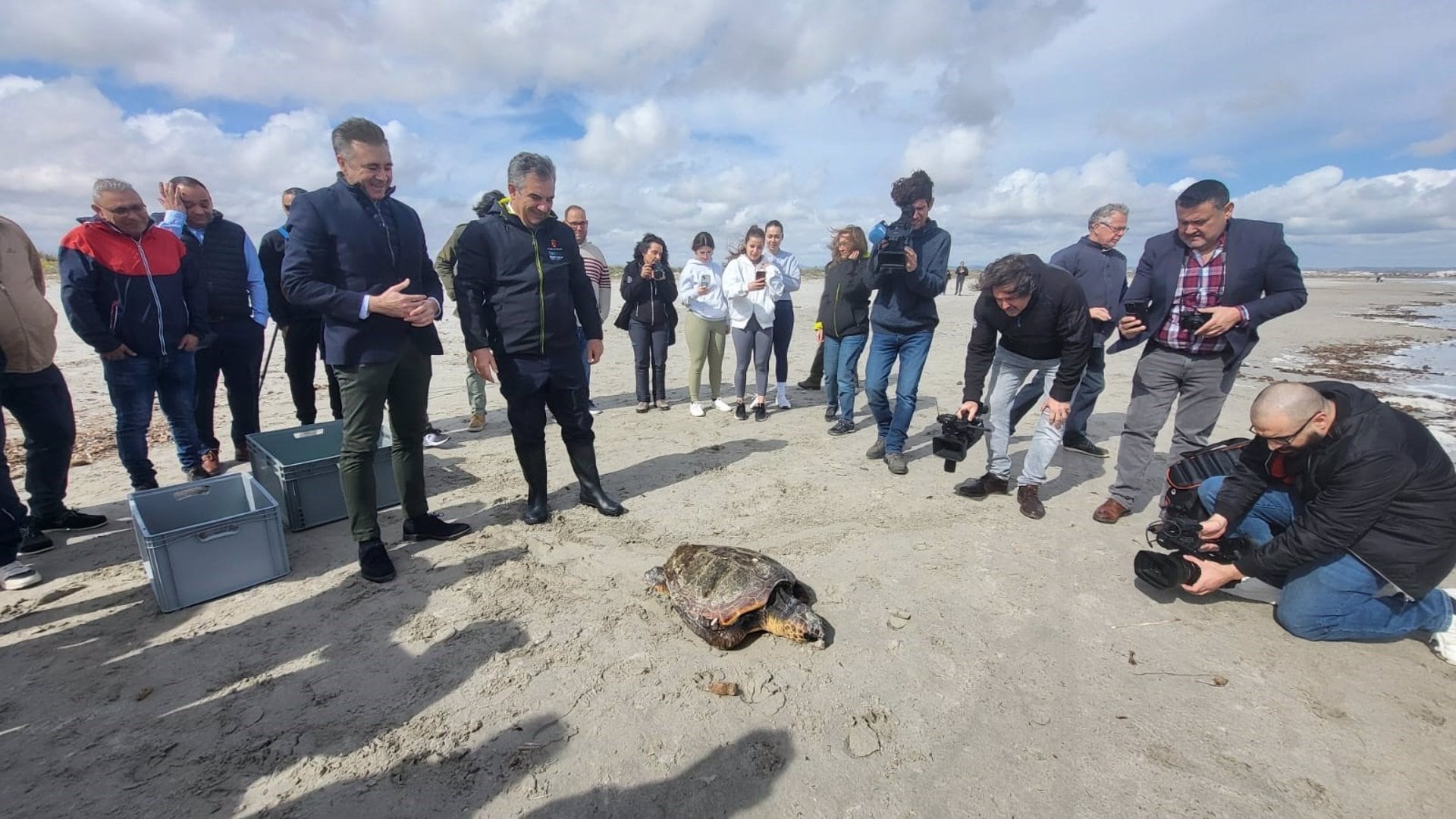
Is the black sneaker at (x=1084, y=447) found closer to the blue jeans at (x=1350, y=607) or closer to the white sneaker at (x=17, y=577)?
the blue jeans at (x=1350, y=607)

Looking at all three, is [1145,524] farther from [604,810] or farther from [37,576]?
[37,576]

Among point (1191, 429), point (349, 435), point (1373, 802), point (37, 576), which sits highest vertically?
point (349, 435)

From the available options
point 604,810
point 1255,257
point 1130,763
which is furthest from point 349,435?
point 1255,257

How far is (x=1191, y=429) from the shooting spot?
3.89 meters

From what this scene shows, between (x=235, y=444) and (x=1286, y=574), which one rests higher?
(x=235, y=444)

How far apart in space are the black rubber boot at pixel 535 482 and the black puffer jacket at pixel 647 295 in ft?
9.46

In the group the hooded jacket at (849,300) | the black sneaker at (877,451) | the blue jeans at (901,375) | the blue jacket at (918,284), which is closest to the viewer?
the blue jacket at (918,284)

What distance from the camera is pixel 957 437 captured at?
440 centimetres

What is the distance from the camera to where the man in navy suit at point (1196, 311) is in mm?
3605

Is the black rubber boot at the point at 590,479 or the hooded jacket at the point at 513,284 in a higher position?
the hooded jacket at the point at 513,284

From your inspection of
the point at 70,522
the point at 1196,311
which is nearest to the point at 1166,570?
the point at 1196,311

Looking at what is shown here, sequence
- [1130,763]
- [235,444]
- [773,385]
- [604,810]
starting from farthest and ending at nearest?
1. [773,385]
2. [235,444]
3. [1130,763]
4. [604,810]

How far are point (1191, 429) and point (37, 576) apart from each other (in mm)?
6841

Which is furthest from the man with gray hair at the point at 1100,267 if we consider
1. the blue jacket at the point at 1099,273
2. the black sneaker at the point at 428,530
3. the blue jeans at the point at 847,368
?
the black sneaker at the point at 428,530
